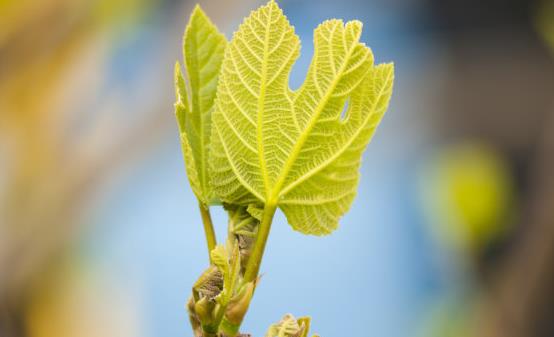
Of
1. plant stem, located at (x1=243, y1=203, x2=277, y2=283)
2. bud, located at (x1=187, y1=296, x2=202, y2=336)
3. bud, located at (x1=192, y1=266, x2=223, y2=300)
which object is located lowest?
bud, located at (x1=187, y1=296, x2=202, y2=336)

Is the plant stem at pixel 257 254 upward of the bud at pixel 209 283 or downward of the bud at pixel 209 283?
upward

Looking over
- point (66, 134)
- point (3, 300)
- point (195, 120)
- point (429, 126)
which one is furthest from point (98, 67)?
point (195, 120)

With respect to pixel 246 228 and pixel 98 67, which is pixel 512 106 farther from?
pixel 246 228

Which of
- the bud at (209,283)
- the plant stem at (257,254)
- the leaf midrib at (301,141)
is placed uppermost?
the leaf midrib at (301,141)

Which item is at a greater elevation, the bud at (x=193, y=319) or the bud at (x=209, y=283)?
the bud at (x=209, y=283)

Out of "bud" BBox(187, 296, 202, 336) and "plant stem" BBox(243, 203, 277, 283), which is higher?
"plant stem" BBox(243, 203, 277, 283)
